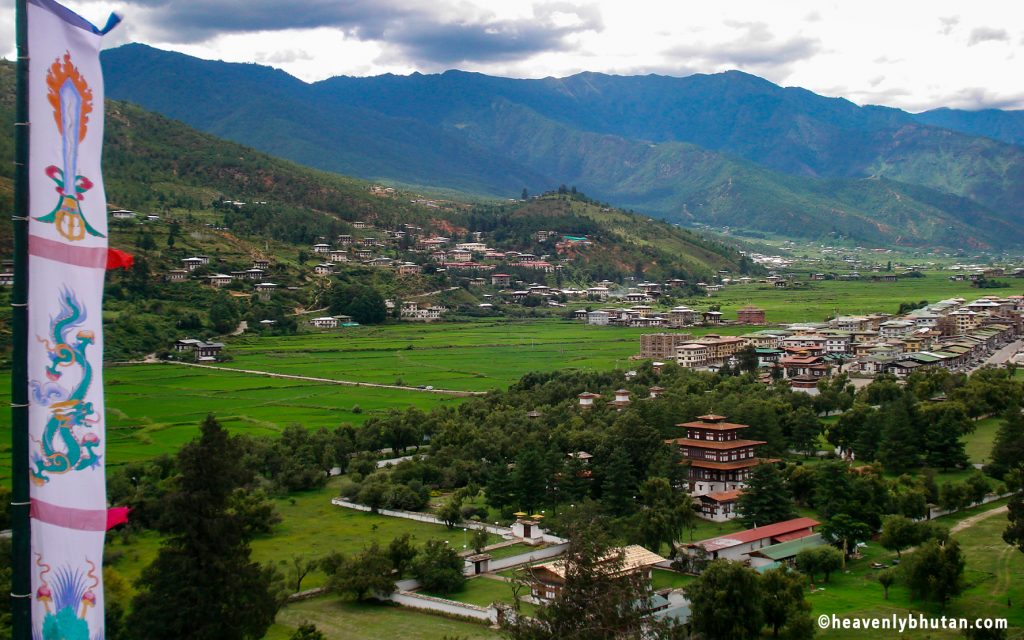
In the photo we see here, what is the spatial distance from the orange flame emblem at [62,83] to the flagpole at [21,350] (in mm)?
186

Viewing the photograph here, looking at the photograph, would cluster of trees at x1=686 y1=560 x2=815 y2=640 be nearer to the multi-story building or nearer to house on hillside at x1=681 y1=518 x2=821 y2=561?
house on hillside at x1=681 y1=518 x2=821 y2=561

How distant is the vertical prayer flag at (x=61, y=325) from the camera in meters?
8.16

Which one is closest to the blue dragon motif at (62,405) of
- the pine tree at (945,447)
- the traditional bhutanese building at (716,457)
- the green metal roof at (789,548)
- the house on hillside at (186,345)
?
the green metal roof at (789,548)

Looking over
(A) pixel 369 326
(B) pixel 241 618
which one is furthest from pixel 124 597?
(A) pixel 369 326

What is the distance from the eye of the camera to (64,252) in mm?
8164

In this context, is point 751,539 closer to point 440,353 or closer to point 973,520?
point 973,520

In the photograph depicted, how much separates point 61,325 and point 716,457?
3040 centimetres

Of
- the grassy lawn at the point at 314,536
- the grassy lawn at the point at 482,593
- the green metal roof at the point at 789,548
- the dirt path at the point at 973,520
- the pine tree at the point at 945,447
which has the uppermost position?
the pine tree at the point at 945,447

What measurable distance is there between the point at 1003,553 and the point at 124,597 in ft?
67.1

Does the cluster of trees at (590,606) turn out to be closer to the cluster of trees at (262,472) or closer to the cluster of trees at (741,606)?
the cluster of trees at (741,606)

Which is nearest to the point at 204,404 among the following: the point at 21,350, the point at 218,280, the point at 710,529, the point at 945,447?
the point at 710,529

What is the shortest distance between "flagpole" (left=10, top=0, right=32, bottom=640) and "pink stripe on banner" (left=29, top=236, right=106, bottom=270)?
0.31 feet

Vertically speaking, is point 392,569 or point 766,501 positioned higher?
point 766,501

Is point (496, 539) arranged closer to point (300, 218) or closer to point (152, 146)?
point (300, 218)
